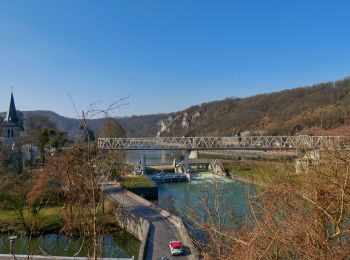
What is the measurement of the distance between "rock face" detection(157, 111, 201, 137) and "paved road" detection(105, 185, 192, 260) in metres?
120

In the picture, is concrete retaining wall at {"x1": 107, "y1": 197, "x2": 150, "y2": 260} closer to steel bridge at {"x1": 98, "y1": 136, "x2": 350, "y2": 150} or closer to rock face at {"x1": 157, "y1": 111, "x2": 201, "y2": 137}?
steel bridge at {"x1": 98, "y1": 136, "x2": 350, "y2": 150}

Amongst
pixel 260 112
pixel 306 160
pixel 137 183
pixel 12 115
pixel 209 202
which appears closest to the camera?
pixel 306 160

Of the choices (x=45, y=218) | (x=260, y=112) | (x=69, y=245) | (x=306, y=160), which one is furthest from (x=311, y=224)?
(x=260, y=112)

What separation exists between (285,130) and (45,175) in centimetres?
5535

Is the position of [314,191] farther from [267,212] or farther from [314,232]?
[267,212]

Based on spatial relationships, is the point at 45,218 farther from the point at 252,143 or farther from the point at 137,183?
the point at 252,143

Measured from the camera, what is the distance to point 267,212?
4.08m

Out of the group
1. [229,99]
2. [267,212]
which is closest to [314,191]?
[267,212]

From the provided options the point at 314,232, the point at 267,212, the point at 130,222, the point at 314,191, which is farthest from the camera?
the point at 130,222

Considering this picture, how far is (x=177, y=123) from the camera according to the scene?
15662 cm

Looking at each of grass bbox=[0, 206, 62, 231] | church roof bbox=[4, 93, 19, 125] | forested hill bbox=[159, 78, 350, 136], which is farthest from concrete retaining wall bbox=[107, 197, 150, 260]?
forested hill bbox=[159, 78, 350, 136]

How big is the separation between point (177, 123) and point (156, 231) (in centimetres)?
13916

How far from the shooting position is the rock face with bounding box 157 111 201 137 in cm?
14638

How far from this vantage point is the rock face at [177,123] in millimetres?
146375
